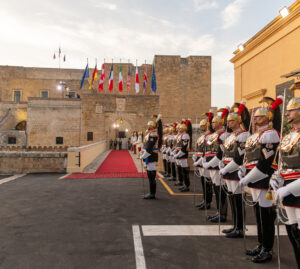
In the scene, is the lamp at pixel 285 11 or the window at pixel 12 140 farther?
the window at pixel 12 140

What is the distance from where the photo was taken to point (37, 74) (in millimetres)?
36500

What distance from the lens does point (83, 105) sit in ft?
77.7

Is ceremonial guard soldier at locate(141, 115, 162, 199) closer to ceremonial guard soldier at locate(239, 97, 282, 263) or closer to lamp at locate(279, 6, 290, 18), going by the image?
ceremonial guard soldier at locate(239, 97, 282, 263)

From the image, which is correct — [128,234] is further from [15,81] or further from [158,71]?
[15,81]

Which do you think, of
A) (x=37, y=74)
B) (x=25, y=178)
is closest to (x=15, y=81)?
(x=37, y=74)

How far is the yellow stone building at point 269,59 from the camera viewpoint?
825cm

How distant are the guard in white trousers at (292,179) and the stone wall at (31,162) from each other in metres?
8.83

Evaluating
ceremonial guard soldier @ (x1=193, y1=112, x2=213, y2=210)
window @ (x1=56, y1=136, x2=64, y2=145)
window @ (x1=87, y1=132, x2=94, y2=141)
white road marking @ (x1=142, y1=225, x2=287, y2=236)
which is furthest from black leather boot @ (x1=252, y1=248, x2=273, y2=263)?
window @ (x1=56, y1=136, x2=64, y2=145)

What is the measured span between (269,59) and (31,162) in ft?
34.7

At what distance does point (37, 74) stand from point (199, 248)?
39.3 metres

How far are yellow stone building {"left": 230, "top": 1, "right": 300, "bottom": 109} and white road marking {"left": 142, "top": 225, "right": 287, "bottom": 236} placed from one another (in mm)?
5494

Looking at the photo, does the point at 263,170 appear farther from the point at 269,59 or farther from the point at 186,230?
the point at 269,59

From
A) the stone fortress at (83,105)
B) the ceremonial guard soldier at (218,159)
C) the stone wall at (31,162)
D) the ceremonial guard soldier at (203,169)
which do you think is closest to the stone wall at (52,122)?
the stone fortress at (83,105)

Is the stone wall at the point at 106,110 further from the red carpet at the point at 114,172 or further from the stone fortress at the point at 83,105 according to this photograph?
the red carpet at the point at 114,172
